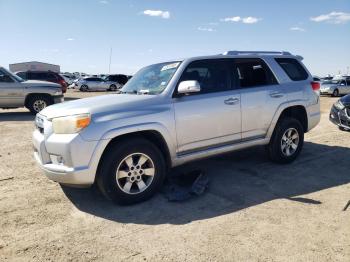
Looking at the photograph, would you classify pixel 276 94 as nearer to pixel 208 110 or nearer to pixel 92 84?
pixel 208 110

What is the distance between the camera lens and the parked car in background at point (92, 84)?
3312 centimetres

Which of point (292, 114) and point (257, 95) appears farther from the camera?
point (292, 114)

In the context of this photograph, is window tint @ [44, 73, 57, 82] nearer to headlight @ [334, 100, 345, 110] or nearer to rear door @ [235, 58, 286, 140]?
headlight @ [334, 100, 345, 110]

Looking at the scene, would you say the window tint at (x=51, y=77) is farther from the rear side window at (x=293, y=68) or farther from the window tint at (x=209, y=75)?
the window tint at (x=209, y=75)

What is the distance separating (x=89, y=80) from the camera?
3331 cm

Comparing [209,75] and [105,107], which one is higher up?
[209,75]

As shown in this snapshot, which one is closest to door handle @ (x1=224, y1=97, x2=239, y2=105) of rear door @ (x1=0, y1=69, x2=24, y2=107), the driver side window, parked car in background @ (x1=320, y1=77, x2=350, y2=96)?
rear door @ (x1=0, y1=69, x2=24, y2=107)

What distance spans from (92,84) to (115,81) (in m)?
2.32

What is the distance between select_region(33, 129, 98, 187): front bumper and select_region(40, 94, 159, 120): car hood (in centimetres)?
31

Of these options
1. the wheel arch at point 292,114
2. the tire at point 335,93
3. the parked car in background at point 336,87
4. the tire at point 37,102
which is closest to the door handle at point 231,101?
the wheel arch at point 292,114

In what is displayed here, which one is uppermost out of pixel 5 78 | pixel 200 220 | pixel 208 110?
pixel 5 78

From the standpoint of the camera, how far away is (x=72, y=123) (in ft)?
12.6

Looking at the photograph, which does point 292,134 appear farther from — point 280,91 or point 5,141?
point 5,141

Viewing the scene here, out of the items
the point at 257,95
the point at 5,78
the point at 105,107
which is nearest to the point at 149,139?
the point at 105,107
